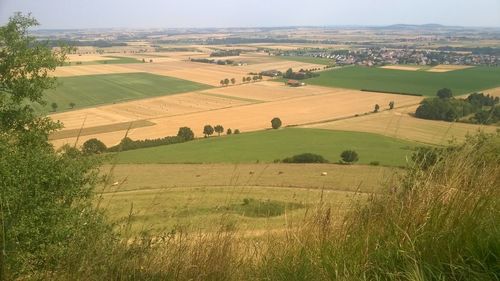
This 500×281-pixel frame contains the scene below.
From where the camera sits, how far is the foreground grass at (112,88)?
A: 5870 centimetres

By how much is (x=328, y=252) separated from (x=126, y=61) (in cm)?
10868

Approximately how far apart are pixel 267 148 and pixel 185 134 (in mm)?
9246

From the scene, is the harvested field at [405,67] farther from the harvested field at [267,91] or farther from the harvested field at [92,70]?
the harvested field at [92,70]

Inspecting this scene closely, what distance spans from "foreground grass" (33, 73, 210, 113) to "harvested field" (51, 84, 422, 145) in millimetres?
12736

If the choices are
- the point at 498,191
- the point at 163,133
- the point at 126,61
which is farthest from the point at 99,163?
the point at 126,61

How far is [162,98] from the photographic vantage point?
6359cm

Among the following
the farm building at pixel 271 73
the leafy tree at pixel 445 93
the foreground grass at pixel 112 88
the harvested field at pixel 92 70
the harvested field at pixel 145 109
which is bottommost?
the harvested field at pixel 145 109

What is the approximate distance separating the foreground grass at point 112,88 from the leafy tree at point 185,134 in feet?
53.3

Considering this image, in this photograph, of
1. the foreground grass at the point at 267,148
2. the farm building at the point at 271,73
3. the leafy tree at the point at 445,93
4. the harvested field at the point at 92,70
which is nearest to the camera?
the foreground grass at the point at 267,148

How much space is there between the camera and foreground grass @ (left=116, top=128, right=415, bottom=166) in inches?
1326

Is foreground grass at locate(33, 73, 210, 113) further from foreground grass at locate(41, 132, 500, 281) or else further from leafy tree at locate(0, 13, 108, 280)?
foreground grass at locate(41, 132, 500, 281)

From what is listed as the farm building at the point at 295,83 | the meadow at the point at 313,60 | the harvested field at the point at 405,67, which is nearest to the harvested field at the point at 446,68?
the harvested field at the point at 405,67

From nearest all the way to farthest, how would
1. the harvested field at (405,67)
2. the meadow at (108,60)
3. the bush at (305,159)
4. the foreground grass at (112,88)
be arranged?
1. the bush at (305,159)
2. the foreground grass at (112,88)
3. the harvested field at (405,67)
4. the meadow at (108,60)

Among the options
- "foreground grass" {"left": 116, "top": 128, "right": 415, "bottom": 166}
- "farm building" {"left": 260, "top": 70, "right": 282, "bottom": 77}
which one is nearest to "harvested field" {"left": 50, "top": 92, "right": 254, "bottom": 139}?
"foreground grass" {"left": 116, "top": 128, "right": 415, "bottom": 166}
